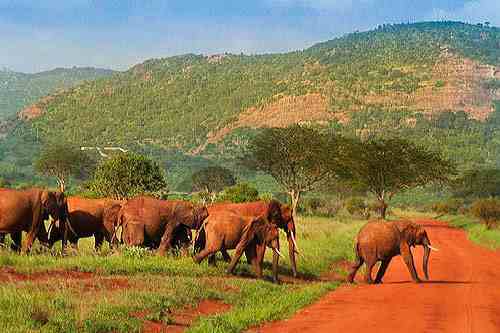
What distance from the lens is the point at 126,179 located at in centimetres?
5525

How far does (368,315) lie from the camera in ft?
42.9

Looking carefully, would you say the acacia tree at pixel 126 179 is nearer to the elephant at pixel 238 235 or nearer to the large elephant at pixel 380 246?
the large elephant at pixel 380 246

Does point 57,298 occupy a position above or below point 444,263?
above

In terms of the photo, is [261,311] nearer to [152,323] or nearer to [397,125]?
[152,323]

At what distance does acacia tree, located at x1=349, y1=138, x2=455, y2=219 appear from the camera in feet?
212

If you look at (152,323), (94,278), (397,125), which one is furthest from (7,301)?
(397,125)

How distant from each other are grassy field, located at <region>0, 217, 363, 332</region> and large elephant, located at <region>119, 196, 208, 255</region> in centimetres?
136

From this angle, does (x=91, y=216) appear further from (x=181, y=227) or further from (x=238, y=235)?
(x=238, y=235)

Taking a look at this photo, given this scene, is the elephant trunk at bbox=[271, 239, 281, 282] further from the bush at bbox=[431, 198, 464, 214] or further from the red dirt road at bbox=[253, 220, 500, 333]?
the bush at bbox=[431, 198, 464, 214]

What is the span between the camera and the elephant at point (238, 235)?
60.1 ft

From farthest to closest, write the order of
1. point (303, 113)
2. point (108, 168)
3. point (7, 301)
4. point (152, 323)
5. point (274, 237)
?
point (303, 113)
point (108, 168)
point (274, 237)
point (152, 323)
point (7, 301)

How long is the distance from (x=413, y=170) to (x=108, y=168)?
28.5 m

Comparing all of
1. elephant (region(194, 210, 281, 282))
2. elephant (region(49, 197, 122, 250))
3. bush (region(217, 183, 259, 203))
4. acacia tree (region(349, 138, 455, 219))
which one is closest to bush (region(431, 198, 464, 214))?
acacia tree (region(349, 138, 455, 219))

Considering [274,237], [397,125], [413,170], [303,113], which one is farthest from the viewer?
[303,113]
